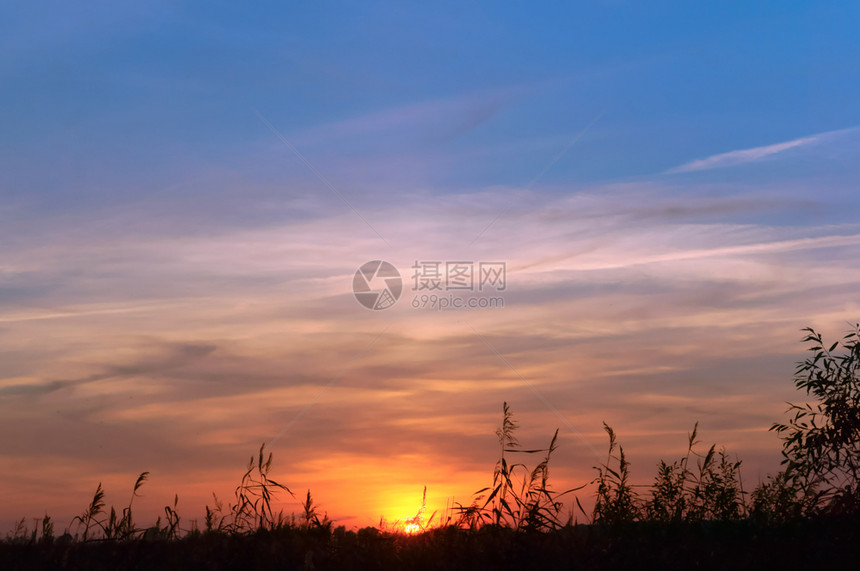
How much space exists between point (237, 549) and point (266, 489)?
1.16 metres

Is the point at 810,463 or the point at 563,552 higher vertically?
the point at 810,463

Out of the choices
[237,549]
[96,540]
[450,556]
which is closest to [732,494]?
[450,556]

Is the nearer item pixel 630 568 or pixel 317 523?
pixel 630 568

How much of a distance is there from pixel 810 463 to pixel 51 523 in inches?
391

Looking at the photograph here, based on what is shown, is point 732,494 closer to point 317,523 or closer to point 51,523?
point 317,523

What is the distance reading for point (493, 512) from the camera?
862 centimetres

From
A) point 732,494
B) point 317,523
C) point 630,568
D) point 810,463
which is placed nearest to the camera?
point 630,568

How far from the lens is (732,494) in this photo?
10305 millimetres

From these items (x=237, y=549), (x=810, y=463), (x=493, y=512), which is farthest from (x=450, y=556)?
(x=810, y=463)

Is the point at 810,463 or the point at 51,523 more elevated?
the point at 810,463

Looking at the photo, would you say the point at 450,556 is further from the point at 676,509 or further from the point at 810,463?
the point at 810,463

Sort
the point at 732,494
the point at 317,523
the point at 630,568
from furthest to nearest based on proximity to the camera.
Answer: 1. the point at 732,494
2. the point at 317,523
3. the point at 630,568

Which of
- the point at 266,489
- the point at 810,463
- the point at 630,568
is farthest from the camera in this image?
the point at 810,463

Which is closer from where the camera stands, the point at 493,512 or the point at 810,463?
the point at 493,512
